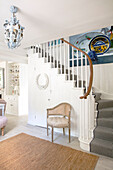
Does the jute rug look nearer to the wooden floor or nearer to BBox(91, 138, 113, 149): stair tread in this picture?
the wooden floor

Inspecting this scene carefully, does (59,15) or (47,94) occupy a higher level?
(59,15)

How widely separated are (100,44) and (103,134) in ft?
9.50

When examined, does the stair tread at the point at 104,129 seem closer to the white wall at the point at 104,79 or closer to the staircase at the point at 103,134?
the staircase at the point at 103,134

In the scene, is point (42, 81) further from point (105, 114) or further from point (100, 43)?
point (100, 43)

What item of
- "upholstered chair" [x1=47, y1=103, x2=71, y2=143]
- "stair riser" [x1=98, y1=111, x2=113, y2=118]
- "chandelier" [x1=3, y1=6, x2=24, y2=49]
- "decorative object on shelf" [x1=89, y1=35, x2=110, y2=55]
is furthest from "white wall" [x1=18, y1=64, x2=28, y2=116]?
"stair riser" [x1=98, y1=111, x2=113, y2=118]

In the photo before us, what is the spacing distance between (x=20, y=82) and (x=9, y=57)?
1865 millimetres

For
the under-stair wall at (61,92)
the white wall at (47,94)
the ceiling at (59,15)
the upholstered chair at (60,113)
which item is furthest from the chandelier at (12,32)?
the upholstered chair at (60,113)

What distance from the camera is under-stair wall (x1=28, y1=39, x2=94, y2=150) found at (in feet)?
7.82

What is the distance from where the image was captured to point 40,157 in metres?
2.10

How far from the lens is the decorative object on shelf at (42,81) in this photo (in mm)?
3510

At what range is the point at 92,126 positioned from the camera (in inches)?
98.3

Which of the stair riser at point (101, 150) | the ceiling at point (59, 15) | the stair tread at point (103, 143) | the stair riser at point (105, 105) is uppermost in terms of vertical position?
the ceiling at point (59, 15)

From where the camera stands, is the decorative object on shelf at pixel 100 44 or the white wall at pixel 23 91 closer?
the decorative object on shelf at pixel 100 44

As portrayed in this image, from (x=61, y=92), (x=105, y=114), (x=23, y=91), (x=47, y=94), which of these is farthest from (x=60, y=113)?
(x=23, y=91)
